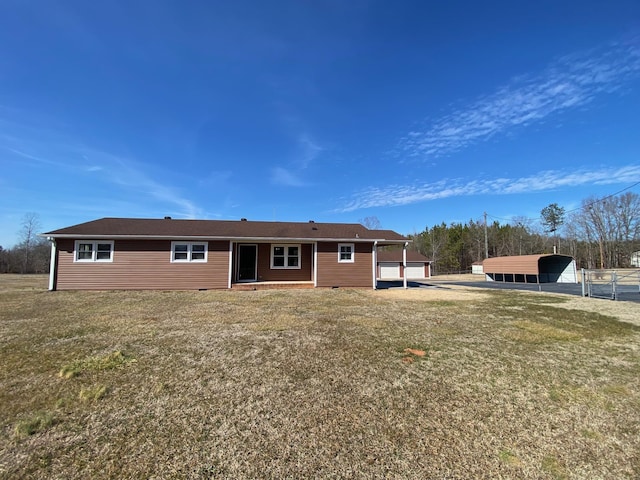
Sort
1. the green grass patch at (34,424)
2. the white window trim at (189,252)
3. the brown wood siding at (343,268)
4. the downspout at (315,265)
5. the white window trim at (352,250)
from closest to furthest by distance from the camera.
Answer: the green grass patch at (34,424) < the white window trim at (189,252) < the downspout at (315,265) < the brown wood siding at (343,268) < the white window trim at (352,250)

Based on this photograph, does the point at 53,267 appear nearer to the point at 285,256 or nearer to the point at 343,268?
the point at 285,256

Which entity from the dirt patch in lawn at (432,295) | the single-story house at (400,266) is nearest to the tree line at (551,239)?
the single-story house at (400,266)

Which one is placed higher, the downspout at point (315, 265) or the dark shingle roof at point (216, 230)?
the dark shingle roof at point (216, 230)

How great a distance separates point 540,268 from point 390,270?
1432 cm

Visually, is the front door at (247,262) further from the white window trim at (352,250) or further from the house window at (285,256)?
the white window trim at (352,250)

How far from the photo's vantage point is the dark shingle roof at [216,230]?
13.8m

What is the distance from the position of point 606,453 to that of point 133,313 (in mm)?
9428

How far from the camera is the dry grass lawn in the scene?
2.42 meters

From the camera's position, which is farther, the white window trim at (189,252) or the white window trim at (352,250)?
the white window trim at (352,250)

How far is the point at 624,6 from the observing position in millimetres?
9547

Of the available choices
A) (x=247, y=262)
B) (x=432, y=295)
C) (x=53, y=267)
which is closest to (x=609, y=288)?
(x=432, y=295)

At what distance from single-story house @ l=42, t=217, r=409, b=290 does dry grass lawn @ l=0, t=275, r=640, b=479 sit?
7.63 m

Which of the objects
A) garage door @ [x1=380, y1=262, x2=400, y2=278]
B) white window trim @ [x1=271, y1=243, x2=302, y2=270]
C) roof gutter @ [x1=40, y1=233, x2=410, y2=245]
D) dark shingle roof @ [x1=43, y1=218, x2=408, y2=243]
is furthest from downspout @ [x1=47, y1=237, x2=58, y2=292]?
garage door @ [x1=380, y1=262, x2=400, y2=278]

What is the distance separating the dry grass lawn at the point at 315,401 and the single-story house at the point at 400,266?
2698 centimetres
